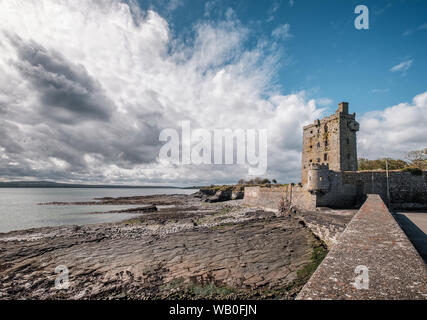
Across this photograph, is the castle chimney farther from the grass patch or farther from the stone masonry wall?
the grass patch

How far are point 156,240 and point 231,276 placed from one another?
25.4ft

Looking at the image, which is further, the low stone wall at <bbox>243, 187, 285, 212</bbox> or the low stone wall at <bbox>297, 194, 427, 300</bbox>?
the low stone wall at <bbox>243, 187, 285, 212</bbox>

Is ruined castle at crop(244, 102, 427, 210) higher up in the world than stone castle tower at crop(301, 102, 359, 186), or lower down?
lower down

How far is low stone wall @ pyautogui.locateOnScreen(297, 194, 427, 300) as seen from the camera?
239 centimetres

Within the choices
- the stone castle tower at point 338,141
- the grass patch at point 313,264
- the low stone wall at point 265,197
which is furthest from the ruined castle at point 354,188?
the grass patch at point 313,264

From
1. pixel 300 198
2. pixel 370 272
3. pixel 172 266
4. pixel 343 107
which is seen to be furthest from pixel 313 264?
pixel 343 107

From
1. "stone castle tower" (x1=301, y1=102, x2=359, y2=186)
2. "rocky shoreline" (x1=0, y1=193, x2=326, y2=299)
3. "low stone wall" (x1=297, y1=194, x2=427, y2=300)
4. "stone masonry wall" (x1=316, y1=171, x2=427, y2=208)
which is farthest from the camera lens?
"stone castle tower" (x1=301, y1=102, x2=359, y2=186)

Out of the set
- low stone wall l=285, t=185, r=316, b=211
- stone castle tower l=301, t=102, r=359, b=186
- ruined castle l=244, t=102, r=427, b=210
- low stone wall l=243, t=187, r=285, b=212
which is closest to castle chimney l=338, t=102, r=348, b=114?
stone castle tower l=301, t=102, r=359, b=186

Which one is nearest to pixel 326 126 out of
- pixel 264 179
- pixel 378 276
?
pixel 378 276

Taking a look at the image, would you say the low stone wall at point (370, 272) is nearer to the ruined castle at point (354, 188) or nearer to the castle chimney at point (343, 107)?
the ruined castle at point (354, 188)

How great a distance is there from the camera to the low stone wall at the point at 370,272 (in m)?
2.39

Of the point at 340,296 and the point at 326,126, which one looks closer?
the point at 340,296

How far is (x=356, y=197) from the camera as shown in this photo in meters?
19.5
